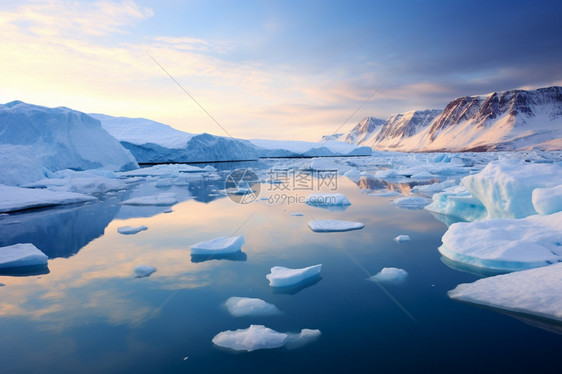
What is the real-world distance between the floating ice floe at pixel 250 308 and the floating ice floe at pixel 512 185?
5362 millimetres

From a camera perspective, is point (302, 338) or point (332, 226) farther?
point (332, 226)

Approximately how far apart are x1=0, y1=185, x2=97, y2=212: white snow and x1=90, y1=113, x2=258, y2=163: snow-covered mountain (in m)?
26.0

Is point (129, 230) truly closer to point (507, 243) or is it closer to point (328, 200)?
point (328, 200)

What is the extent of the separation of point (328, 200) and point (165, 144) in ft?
100

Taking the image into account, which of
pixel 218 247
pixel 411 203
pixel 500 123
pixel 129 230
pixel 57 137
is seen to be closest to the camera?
pixel 218 247

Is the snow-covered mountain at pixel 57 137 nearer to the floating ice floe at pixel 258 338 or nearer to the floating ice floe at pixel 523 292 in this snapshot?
the floating ice floe at pixel 258 338

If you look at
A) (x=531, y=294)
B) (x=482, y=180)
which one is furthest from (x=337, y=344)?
(x=482, y=180)

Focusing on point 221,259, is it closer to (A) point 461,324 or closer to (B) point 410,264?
(B) point 410,264

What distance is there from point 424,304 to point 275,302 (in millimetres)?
1549

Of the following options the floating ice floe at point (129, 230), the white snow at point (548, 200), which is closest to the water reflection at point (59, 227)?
the floating ice floe at point (129, 230)

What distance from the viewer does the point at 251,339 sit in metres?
2.57

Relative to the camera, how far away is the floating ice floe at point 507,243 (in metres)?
3.94

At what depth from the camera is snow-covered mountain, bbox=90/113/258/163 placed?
35.5m

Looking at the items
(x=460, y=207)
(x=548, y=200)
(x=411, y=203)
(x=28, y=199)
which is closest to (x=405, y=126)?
(x=411, y=203)
